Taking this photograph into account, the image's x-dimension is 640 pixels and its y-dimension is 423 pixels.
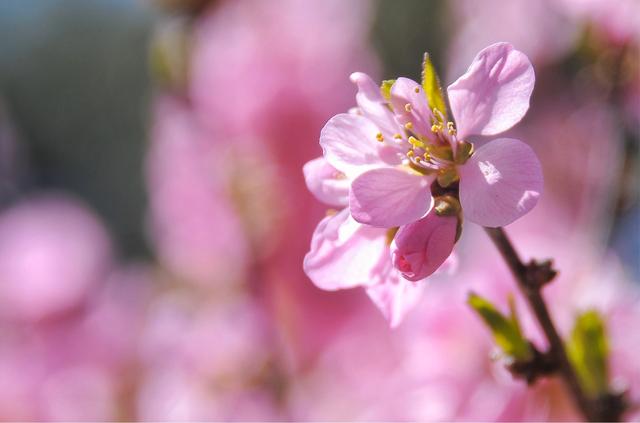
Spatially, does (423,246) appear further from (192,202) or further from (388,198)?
(192,202)

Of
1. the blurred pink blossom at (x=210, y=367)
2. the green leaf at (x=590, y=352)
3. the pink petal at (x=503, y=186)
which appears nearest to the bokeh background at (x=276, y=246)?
the blurred pink blossom at (x=210, y=367)

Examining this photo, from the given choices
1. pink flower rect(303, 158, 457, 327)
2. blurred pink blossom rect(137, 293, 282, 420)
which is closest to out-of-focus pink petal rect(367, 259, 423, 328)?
pink flower rect(303, 158, 457, 327)

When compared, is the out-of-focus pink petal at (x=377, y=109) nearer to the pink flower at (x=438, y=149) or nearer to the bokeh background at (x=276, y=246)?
the pink flower at (x=438, y=149)

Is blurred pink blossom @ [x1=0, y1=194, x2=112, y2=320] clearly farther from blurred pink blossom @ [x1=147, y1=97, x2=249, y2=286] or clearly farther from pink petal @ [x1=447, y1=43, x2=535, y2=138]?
pink petal @ [x1=447, y1=43, x2=535, y2=138]

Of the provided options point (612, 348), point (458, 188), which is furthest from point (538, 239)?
point (458, 188)

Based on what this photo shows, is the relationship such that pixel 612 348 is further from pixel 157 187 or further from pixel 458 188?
pixel 157 187

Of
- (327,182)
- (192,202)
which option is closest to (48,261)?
(192,202)
